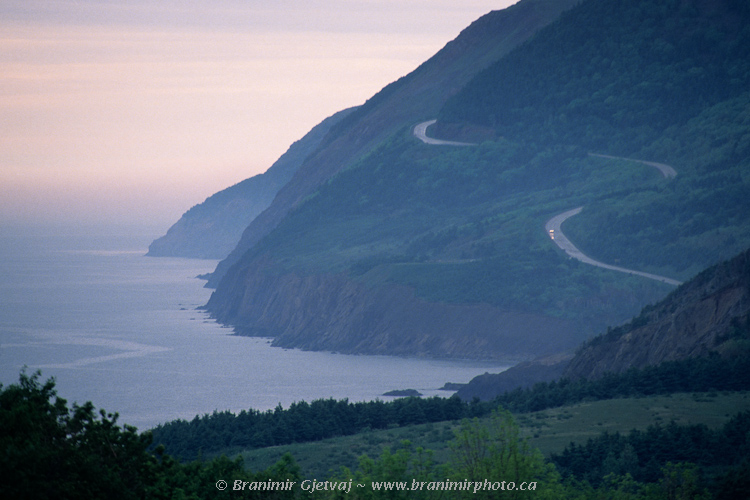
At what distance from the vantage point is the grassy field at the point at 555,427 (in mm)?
60094

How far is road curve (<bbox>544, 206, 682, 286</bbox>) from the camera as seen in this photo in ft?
533

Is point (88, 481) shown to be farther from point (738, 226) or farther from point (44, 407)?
point (738, 226)

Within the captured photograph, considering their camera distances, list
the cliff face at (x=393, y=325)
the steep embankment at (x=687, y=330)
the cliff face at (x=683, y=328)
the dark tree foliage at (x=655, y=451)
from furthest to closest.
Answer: the cliff face at (x=393, y=325) → the cliff face at (x=683, y=328) → the steep embankment at (x=687, y=330) → the dark tree foliage at (x=655, y=451)

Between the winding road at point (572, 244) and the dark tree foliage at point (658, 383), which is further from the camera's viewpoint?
the winding road at point (572, 244)

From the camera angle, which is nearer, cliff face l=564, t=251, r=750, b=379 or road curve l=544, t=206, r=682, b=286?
cliff face l=564, t=251, r=750, b=379

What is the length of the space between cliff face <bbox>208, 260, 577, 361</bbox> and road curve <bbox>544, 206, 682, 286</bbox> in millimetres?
16119

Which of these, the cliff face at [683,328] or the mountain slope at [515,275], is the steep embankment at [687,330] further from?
the mountain slope at [515,275]

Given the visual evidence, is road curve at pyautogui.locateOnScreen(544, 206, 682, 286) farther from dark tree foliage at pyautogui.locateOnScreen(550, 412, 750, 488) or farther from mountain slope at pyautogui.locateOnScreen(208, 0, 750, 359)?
dark tree foliage at pyautogui.locateOnScreen(550, 412, 750, 488)

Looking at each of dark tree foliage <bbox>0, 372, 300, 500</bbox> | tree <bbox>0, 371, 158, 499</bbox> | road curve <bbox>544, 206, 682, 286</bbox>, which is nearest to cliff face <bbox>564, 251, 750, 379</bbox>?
dark tree foliage <bbox>0, 372, 300, 500</bbox>

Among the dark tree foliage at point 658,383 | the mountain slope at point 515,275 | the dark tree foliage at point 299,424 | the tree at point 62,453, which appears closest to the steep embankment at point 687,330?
the dark tree foliage at point 658,383

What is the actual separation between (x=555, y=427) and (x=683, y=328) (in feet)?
85.4

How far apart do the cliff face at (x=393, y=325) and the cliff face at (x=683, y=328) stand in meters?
54.4

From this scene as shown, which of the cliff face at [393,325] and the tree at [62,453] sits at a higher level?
the tree at [62,453]

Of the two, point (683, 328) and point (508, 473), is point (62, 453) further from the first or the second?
point (683, 328)
